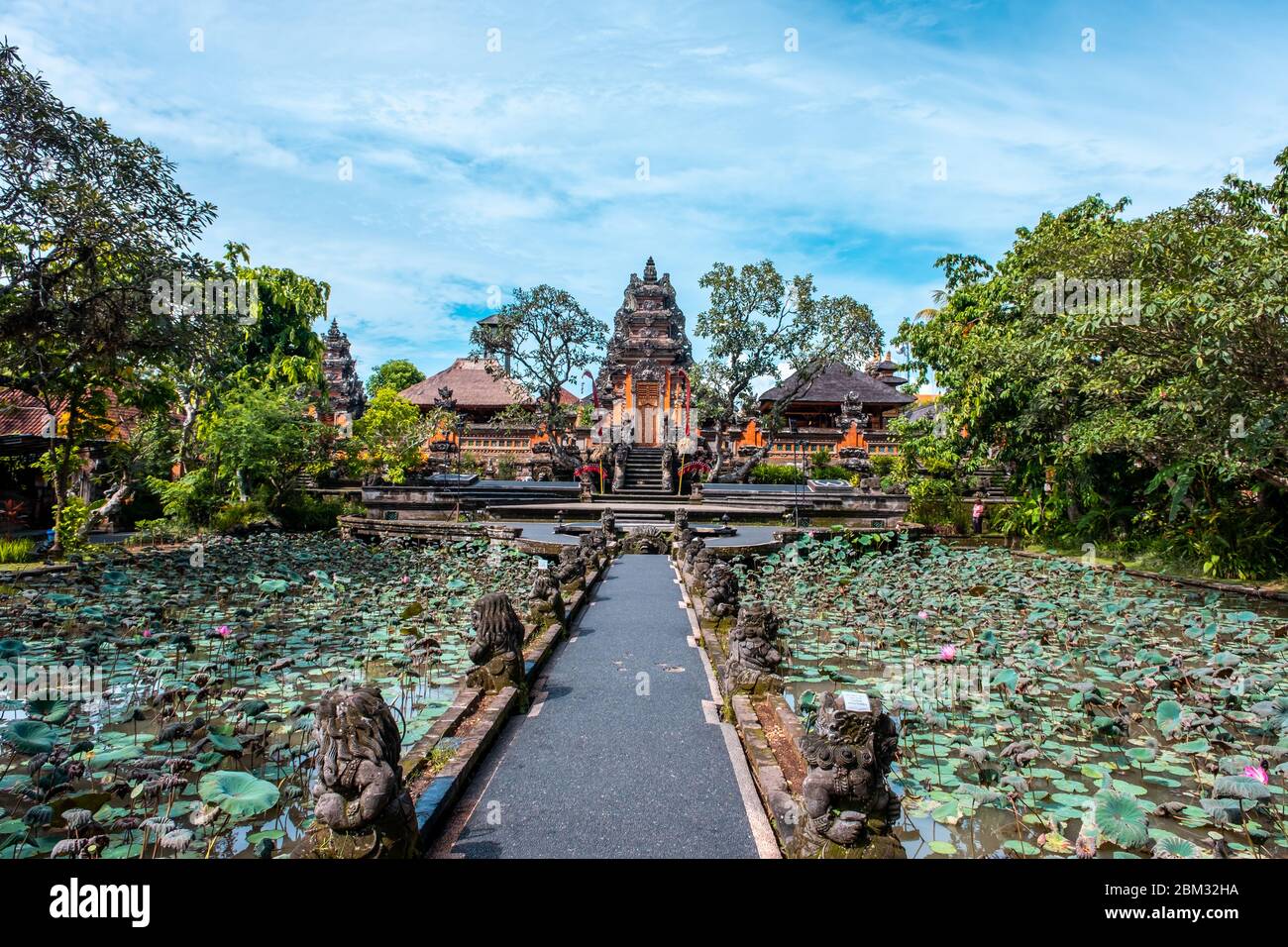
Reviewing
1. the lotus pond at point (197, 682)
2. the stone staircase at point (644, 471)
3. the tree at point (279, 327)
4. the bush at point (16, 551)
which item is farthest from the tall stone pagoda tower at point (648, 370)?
the bush at point (16, 551)

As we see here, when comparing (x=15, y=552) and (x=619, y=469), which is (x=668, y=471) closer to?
(x=619, y=469)

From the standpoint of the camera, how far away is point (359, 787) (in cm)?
305

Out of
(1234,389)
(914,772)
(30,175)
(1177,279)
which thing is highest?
(30,175)

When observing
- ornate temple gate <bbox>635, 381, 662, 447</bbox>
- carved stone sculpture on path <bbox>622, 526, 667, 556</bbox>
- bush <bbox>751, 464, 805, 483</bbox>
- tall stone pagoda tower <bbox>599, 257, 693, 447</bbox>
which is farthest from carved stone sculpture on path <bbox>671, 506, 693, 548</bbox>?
ornate temple gate <bbox>635, 381, 662, 447</bbox>

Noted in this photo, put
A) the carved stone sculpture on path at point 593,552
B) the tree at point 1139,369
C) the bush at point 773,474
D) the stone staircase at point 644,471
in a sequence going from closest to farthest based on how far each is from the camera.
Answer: the tree at point 1139,369 < the carved stone sculpture on path at point 593,552 < the stone staircase at point 644,471 < the bush at point 773,474

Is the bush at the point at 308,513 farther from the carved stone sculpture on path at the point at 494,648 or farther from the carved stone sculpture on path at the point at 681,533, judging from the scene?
the carved stone sculpture on path at the point at 494,648

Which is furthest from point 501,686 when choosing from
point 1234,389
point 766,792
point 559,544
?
point 1234,389

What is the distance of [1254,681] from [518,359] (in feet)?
93.9

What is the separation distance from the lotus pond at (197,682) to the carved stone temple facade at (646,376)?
61.9ft

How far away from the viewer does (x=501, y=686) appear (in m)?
5.66

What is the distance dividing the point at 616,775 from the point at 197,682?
325 cm

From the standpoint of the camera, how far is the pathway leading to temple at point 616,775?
358 cm

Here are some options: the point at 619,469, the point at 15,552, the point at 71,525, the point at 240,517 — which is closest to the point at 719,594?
the point at 71,525

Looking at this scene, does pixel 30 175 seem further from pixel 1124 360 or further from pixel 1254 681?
pixel 1124 360
